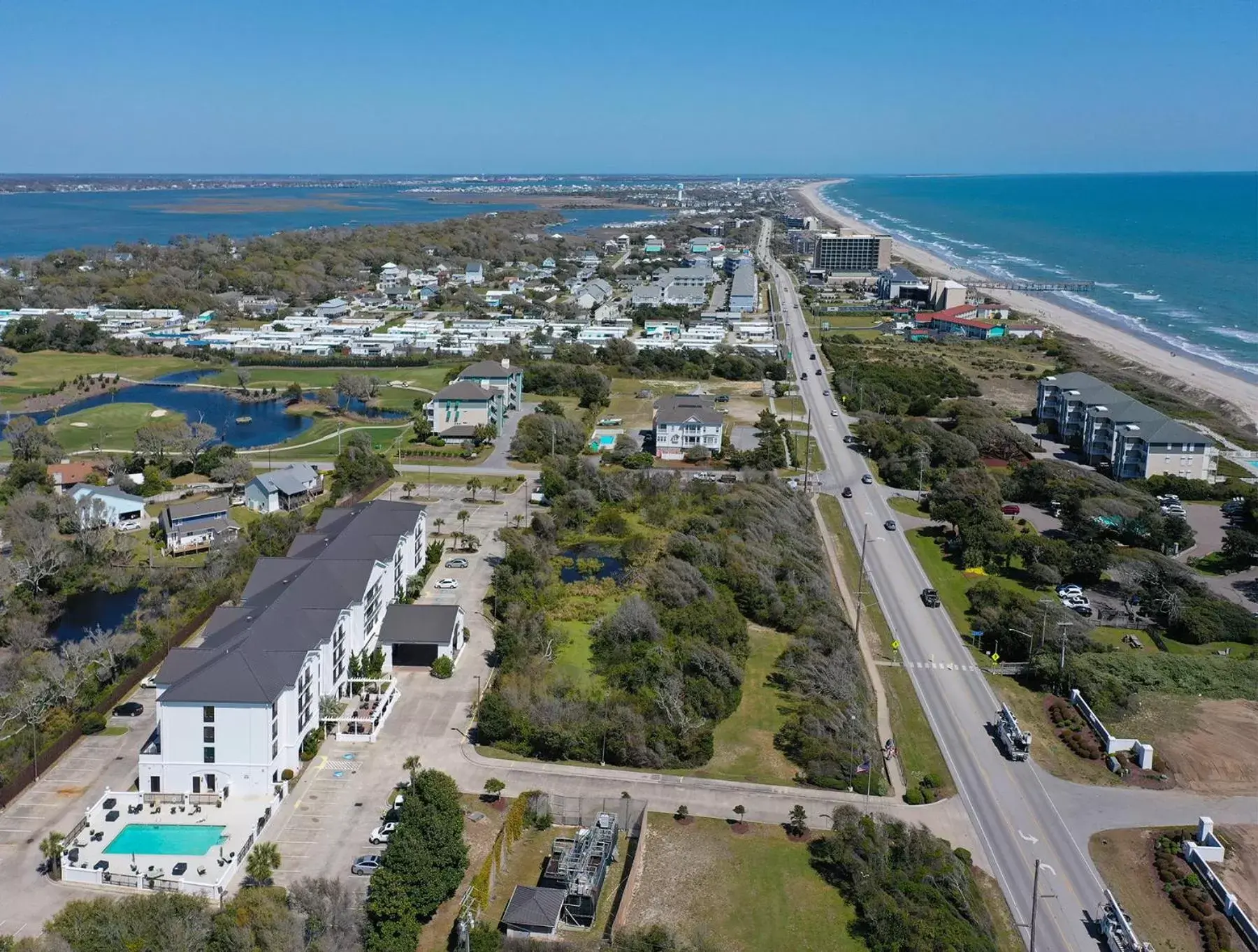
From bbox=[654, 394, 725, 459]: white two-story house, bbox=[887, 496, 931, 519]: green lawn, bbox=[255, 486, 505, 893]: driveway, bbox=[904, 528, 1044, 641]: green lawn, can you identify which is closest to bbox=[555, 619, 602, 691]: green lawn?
bbox=[255, 486, 505, 893]: driveway

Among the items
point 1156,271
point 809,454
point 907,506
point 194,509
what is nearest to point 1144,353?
point 809,454

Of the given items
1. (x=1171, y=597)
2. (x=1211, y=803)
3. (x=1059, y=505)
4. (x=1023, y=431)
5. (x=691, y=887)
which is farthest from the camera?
(x=1023, y=431)

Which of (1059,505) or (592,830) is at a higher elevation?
(1059,505)

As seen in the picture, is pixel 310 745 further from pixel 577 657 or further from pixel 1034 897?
pixel 1034 897

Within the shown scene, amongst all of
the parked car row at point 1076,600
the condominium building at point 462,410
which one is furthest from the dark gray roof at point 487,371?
the parked car row at point 1076,600

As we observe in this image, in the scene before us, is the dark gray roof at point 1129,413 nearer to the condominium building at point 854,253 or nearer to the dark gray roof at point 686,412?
the dark gray roof at point 686,412

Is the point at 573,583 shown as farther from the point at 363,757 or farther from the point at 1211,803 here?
the point at 1211,803

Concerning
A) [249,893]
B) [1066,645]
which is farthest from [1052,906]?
[249,893]
